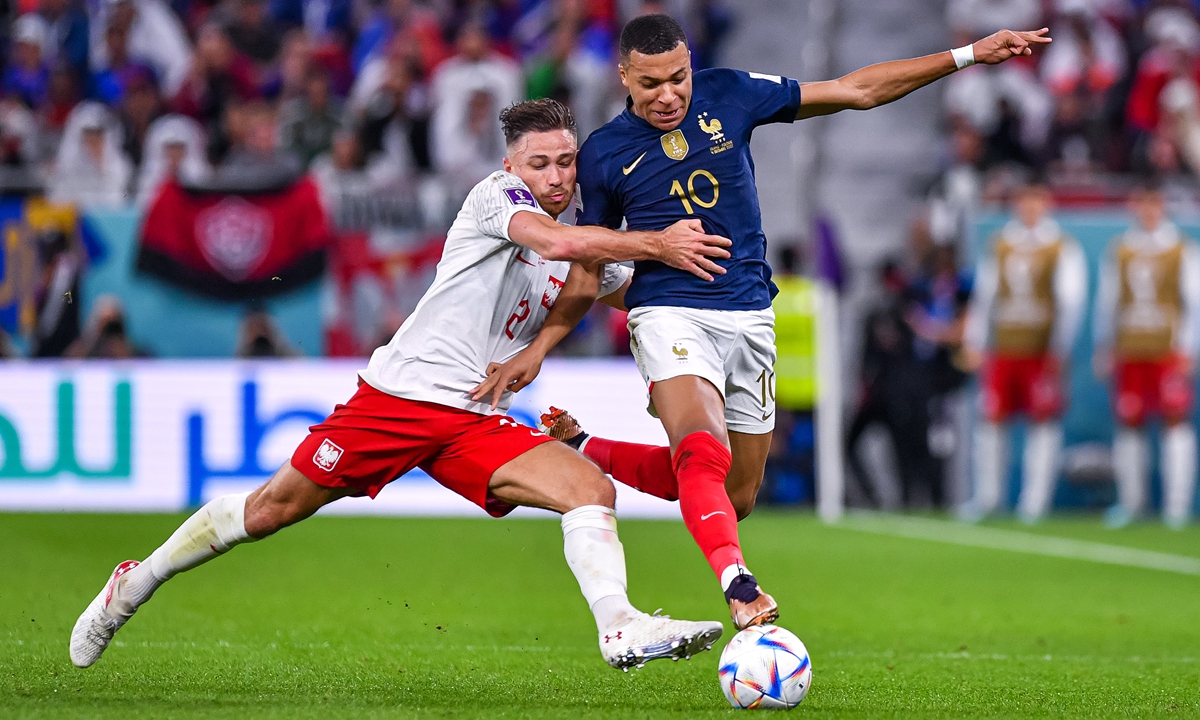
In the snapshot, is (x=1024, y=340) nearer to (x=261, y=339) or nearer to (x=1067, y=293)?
(x=1067, y=293)

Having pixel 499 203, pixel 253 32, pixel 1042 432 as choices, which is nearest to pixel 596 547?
pixel 499 203

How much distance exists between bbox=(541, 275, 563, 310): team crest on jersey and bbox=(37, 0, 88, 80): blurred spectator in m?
11.3

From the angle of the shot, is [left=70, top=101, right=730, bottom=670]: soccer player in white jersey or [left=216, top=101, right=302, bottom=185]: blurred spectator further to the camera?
[left=216, top=101, right=302, bottom=185]: blurred spectator

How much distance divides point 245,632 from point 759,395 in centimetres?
247

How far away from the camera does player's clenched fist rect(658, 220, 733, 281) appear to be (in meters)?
5.18

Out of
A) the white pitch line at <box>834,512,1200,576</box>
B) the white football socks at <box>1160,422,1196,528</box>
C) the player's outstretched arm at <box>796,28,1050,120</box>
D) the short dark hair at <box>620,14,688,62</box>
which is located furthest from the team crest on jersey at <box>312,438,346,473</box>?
the white football socks at <box>1160,422,1196,528</box>

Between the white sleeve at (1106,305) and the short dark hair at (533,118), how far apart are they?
396 inches

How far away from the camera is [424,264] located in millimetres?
13219

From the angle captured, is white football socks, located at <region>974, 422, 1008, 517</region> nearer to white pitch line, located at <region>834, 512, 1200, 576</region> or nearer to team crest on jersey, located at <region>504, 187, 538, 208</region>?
white pitch line, located at <region>834, 512, 1200, 576</region>

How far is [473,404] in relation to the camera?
5.21 metres

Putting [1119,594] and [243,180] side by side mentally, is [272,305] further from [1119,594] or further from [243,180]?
[1119,594]

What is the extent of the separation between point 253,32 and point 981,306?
25.6 feet

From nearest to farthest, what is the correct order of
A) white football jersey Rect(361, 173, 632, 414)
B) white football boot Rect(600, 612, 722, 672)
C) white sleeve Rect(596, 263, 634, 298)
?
white football boot Rect(600, 612, 722, 672) → white football jersey Rect(361, 173, 632, 414) → white sleeve Rect(596, 263, 634, 298)

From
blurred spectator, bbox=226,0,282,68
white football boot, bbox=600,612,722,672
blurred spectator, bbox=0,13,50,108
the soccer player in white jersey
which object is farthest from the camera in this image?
blurred spectator, bbox=226,0,282,68
